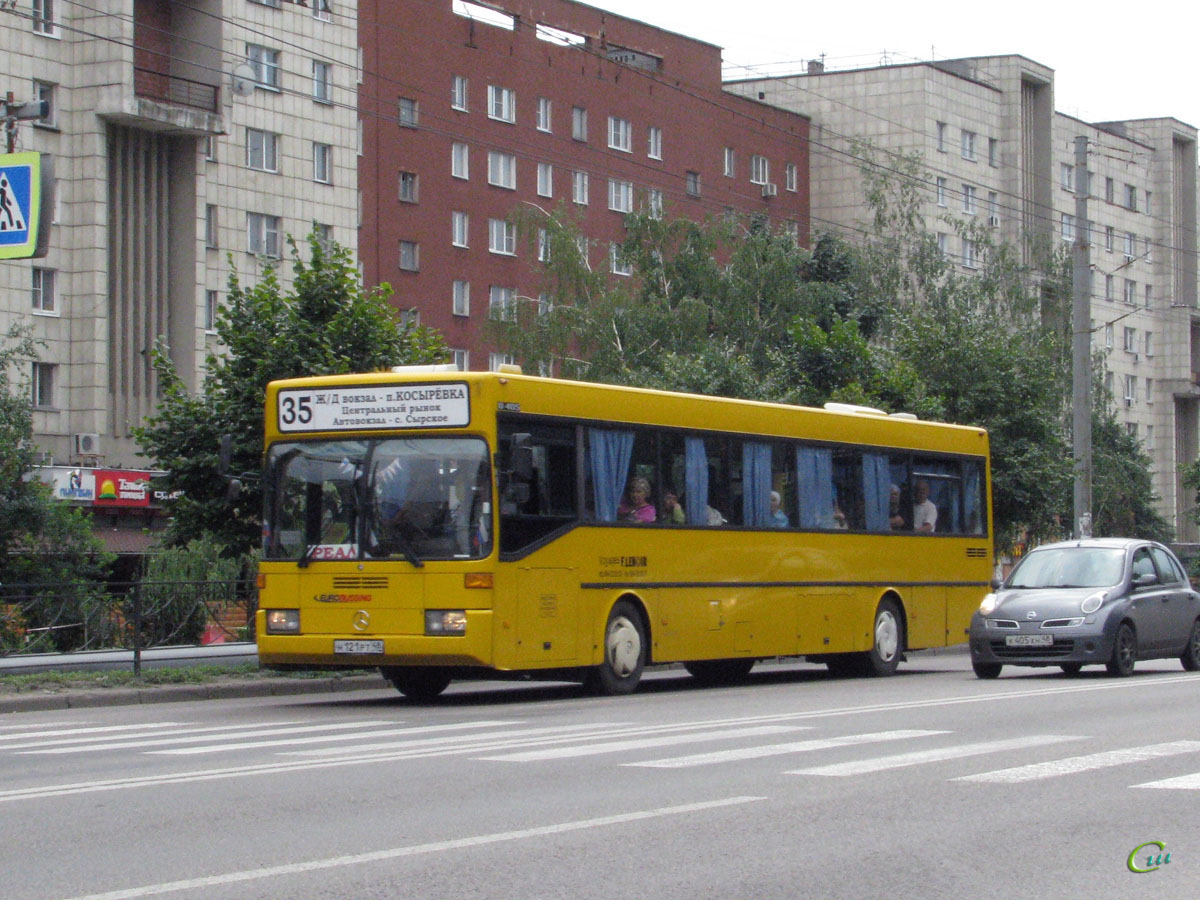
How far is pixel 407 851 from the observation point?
26.3ft

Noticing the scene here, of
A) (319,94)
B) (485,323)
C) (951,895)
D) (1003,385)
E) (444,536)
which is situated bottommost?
(951,895)

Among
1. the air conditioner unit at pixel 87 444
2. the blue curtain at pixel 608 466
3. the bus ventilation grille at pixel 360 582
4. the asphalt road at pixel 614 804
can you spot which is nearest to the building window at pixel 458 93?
the air conditioner unit at pixel 87 444

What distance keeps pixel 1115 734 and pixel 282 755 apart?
5540 mm

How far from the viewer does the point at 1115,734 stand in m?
13.3

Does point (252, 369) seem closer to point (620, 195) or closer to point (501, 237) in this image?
point (501, 237)

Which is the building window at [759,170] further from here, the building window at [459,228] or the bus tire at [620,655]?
the bus tire at [620,655]

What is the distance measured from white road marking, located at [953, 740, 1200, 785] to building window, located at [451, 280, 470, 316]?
5057 centimetres

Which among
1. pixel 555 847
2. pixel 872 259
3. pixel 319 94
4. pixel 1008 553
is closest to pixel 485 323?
pixel 319 94

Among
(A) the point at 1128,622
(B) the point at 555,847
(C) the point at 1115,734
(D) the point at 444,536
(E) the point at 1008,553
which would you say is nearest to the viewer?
(B) the point at 555,847

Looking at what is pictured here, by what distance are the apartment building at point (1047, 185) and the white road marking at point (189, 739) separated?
190 ft

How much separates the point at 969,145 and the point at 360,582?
7148 centimetres

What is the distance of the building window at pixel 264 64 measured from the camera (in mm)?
53372

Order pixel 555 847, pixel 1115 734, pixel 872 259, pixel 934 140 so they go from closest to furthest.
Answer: pixel 555 847 → pixel 1115 734 → pixel 872 259 → pixel 934 140

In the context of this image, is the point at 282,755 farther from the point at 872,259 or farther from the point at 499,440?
the point at 872,259
